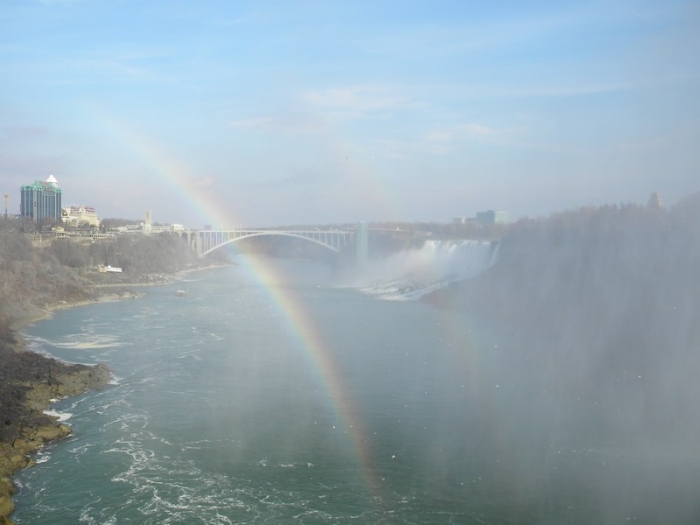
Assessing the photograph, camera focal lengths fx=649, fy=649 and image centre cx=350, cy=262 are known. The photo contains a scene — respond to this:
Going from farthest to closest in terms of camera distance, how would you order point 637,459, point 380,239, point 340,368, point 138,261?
point 380,239 < point 138,261 < point 340,368 < point 637,459

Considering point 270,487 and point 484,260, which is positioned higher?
point 484,260

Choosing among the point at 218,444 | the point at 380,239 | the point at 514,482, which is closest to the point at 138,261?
the point at 380,239

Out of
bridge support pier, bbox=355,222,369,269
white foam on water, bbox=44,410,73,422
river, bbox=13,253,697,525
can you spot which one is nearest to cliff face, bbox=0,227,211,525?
white foam on water, bbox=44,410,73,422

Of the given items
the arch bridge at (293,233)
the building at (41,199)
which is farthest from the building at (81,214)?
the arch bridge at (293,233)

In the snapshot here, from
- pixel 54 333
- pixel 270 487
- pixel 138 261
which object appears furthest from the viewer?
pixel 138 261

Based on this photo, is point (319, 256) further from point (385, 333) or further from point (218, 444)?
point (218, 444)

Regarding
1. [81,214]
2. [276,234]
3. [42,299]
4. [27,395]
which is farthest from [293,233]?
[27,395]

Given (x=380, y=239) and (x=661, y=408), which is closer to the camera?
(x=661, y=408)
